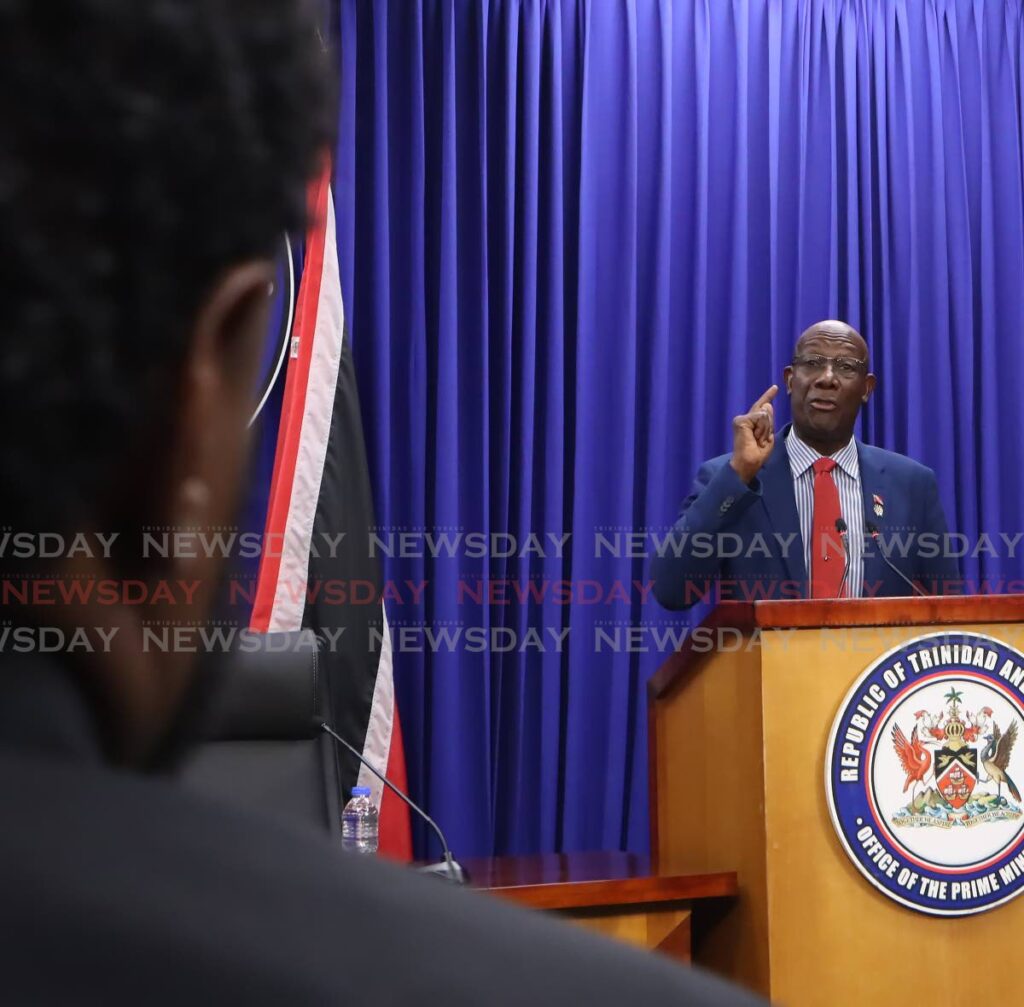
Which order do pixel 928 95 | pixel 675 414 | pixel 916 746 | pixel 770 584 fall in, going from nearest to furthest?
pixel 916 746 < pixel 770 584 < pixel 675 414 < pixel 928 95

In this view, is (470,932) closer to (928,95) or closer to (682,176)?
(682,176)

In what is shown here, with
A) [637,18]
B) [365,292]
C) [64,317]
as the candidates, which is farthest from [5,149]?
[637,18]

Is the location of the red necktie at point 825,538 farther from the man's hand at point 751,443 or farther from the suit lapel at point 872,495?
the man's hand at point 751,443

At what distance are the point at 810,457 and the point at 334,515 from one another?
127 cm

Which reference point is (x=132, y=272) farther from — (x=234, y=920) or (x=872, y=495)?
A: (x=872, y=495)

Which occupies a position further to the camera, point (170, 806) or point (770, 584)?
point (770, 584)

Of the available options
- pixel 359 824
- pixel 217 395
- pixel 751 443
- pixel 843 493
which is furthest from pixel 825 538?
pixel 217 395

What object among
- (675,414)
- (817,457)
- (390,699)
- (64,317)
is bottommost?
(64,317)

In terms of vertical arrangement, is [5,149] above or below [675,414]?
below

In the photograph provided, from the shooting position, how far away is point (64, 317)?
24 centimetres

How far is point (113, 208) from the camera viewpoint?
244mm

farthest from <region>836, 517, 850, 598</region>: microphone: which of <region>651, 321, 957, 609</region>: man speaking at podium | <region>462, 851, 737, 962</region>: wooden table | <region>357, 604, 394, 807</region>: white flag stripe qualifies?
<region>357, 604, 394, 807</region>: white flag stripe

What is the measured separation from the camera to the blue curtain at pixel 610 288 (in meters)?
3.93

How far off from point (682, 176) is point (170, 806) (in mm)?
4277
